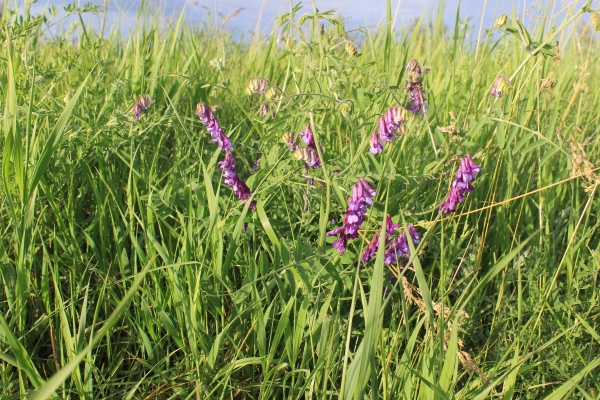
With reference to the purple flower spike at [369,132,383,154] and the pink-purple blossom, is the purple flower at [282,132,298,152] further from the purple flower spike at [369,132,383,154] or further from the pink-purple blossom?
the purple flower spike at [369,132,383,154]

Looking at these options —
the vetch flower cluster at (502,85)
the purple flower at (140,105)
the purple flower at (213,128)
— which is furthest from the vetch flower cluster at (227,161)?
the vetch flower cluster at (502,85)

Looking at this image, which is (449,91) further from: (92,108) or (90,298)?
(90,298)

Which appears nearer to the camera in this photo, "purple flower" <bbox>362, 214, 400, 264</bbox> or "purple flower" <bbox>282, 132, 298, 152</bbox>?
"purple flower" <bbox>362, 214, 400, 264</bbox>

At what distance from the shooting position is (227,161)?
1.58 metres

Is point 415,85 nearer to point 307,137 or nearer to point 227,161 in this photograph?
point 307,137

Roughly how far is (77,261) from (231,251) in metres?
0.49

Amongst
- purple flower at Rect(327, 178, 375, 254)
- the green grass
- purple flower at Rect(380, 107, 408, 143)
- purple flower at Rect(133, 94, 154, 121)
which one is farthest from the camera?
purple flower at Rect(133, 94, 154, 121)

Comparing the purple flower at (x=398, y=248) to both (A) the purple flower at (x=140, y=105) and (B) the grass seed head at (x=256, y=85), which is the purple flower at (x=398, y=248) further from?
(A) the purple flower at (x=140, y=105)

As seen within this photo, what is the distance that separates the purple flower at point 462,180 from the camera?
138 centimetres

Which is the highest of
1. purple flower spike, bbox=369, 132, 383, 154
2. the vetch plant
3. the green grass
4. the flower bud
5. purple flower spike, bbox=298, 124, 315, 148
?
the flower bud

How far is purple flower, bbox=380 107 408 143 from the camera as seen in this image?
1.40m

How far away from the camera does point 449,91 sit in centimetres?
232

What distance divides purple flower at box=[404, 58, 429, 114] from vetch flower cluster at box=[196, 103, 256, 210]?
0.60m

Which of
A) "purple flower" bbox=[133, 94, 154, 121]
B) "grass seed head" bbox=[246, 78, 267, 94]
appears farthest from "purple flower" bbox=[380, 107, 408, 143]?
"purple flower" bbox=[133, 94, 154, 121]
